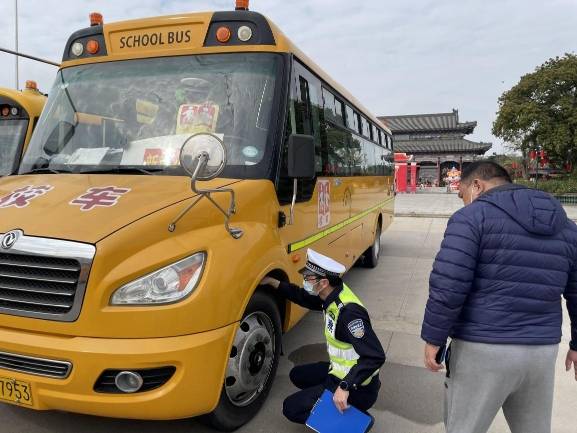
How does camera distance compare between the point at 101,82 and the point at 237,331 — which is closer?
the point at 237,331

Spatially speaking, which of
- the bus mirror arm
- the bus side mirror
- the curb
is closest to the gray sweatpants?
the bus mirror arm

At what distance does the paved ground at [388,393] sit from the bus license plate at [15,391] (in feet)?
2.21

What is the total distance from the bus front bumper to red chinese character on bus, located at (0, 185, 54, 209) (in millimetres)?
770

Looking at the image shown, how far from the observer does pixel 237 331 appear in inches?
114

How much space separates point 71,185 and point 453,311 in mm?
2393

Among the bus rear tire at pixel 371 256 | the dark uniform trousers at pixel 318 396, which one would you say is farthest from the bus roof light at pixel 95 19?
the bus rear tire at pixel 371 256

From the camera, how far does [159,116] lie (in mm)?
3473

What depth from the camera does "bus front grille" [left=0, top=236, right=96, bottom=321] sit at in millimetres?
2383

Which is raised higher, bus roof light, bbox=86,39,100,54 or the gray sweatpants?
bus roof light, bbox=86,39,100,54

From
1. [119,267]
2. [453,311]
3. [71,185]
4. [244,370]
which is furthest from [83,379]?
[453,311]

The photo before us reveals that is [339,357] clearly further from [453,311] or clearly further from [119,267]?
[119,267]

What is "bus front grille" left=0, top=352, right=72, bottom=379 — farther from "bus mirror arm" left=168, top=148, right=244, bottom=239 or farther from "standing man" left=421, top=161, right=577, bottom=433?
"standing man" left=421, top=161, right=577, bottom=433

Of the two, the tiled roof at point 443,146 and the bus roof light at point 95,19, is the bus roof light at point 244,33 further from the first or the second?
the tiled roof at point 443,146

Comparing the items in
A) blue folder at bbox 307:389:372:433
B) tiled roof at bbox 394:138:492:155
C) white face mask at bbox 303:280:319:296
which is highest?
tiled roof at bbox 394:138:492:155
